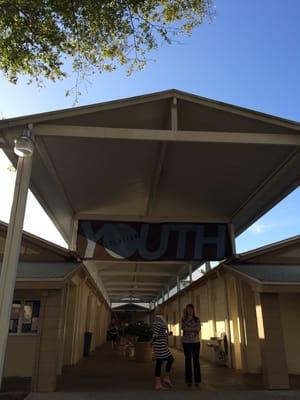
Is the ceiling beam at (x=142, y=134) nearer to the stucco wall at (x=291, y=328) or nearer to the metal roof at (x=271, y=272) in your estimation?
the metal roof at (x=271, y=272)

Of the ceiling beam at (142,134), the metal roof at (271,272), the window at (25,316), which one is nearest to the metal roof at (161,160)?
the ceiling beam at (142,134)

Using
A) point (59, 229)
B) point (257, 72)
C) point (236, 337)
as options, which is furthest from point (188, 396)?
point (59, 229)

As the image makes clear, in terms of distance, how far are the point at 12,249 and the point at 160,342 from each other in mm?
3286

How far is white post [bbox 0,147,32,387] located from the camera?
489cm

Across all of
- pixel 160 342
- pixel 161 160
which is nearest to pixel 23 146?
pixel 161 160

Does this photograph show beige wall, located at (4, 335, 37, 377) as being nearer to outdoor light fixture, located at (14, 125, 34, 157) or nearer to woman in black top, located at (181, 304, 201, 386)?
woman in black top, located at (181, 304, 201, 386)

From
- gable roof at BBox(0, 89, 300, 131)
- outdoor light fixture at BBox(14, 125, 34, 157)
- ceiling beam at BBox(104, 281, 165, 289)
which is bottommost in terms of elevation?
outdoor light fixture at BBox(14, 125, 34, 157)

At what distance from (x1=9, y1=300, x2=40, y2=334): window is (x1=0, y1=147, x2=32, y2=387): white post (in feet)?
14.2

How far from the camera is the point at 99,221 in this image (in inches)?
406

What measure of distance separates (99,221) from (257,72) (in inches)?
220

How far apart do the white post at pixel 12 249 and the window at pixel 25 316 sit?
4.33m

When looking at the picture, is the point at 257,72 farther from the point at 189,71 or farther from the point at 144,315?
the point at 144,315

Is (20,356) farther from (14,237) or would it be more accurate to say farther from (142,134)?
(142,134)

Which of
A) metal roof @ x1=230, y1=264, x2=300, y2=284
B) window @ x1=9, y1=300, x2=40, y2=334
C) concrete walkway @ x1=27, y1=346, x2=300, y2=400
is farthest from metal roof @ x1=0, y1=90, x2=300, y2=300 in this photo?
concrete walkway @ x1=27, y1=346, x2=300, y2=400
